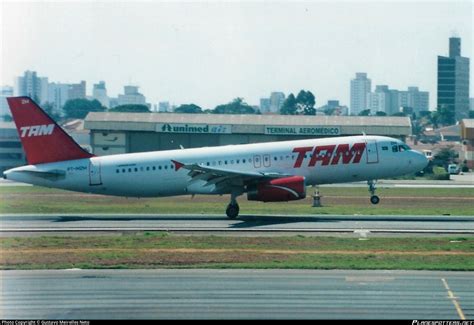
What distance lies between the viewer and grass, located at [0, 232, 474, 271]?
31.7 m

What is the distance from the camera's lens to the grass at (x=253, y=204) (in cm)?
5344

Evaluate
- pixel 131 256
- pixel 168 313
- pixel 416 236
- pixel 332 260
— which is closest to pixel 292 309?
pixel 168 313

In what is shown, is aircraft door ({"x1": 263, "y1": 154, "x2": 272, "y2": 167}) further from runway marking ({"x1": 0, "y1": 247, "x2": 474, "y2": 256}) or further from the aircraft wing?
runway marking ({"x1": 0, "y1": 247, "x2": 474, "y2": 256})

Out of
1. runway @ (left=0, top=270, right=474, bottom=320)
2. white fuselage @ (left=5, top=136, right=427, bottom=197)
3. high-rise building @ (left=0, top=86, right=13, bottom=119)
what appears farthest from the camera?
high-rise building @ (left=0, top=86, right=13, bottom=119)

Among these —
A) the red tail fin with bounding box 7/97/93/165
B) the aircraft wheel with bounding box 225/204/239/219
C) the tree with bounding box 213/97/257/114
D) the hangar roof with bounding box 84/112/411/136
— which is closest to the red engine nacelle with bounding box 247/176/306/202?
the aircraft wheel with bounding box 225/204/239/219

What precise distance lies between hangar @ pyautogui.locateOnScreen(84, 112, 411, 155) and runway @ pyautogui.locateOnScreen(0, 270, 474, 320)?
188ft

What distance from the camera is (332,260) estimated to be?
3256 cm

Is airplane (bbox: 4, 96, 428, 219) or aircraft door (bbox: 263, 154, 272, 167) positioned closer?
airplane (bbox: 4, 96, 428, 219)

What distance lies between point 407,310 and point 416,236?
16.0m

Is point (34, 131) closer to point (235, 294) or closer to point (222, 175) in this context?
point (222, 175)

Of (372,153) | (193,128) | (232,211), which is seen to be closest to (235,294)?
(232,211)

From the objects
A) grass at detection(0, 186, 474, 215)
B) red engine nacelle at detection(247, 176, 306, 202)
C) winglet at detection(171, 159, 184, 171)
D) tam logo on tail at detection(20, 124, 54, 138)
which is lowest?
grass at detection(0, 186, 474, 215)

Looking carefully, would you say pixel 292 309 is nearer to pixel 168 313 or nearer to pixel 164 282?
pixel 168 313

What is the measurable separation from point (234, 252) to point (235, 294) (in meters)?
8.71
